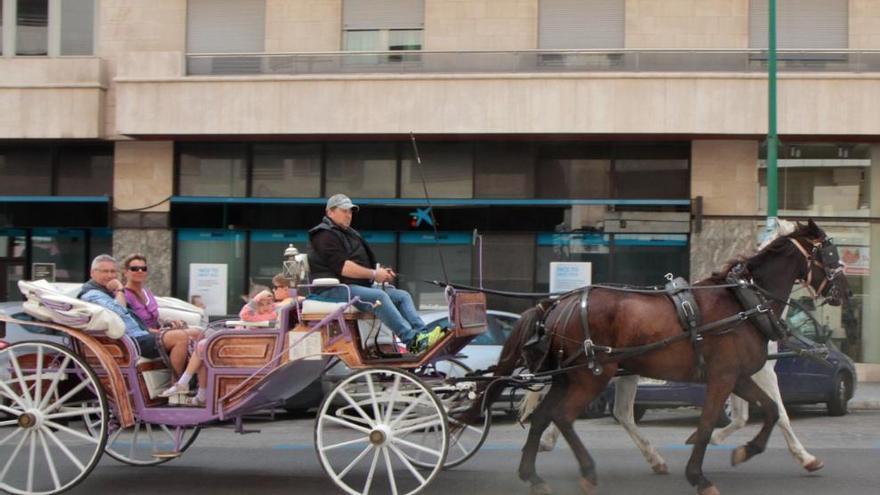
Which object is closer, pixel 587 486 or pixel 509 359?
pixel 587 486

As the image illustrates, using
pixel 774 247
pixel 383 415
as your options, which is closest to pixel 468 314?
pixel 383 415

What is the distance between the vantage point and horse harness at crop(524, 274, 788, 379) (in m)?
7.32

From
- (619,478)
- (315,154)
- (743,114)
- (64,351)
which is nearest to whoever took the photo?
(64,351)

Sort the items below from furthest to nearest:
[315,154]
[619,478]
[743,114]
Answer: [315,154] < [743,114] < [619,478]

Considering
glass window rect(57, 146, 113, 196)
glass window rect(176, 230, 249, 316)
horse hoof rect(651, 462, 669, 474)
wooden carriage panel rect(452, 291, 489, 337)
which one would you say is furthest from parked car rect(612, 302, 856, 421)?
glass window rect(57, 146, 113, 196)

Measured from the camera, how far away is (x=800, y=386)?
498 inches

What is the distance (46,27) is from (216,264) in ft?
19.0

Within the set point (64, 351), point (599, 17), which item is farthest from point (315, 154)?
point (64, 351)

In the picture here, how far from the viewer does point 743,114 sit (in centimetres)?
1739

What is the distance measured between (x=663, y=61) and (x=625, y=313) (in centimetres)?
1147

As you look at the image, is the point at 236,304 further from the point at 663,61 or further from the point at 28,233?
the point at 663,61

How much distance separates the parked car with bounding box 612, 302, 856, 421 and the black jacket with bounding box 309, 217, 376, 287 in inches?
202

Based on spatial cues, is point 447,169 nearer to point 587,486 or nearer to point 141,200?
point 141,200

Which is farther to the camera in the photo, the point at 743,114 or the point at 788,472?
the point at 743,114
